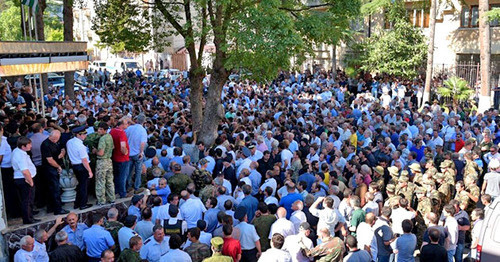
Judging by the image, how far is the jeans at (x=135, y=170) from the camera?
9883 millimetres

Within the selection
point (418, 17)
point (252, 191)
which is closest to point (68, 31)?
point (252, 191)

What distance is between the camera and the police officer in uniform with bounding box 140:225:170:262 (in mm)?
6785

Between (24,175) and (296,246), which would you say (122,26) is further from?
(296,246)

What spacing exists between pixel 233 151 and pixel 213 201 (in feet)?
12.4

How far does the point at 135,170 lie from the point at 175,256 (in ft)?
13.0

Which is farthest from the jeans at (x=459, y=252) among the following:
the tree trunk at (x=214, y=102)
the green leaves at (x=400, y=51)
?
the green leaves at (x=400, y=51)

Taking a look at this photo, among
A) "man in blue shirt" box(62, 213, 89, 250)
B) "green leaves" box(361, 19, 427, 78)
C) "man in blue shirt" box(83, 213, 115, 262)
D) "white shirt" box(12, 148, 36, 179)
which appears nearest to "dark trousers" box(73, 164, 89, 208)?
"white shirt" box(12, 148, 36, 179)

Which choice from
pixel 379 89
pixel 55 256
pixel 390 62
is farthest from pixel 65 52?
pixel 390 62

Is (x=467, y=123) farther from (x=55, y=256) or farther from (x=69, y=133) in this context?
(x=55, y=256)

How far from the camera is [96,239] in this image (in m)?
6.93

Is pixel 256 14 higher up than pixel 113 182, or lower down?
higher up

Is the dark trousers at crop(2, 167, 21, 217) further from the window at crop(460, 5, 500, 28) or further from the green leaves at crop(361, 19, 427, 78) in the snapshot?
the window at crop(460, 5, 500, 28)

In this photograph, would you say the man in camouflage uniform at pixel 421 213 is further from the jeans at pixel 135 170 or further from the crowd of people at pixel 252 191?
the jeans at pixel 135 170

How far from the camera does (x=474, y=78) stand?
25.9 m
